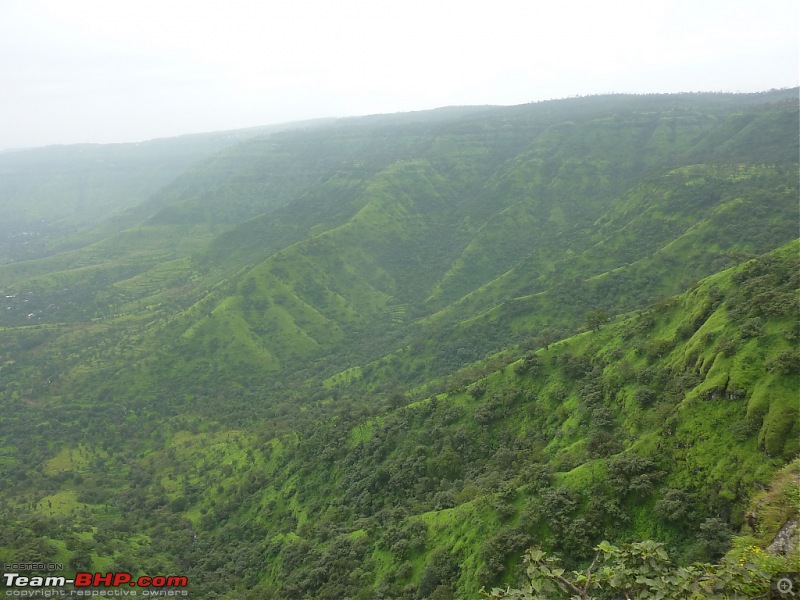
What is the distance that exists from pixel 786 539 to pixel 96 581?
69787 millimetres

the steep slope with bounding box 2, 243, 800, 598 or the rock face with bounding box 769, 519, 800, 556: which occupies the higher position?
the rock face with bounding box 769, 519, 800, 556

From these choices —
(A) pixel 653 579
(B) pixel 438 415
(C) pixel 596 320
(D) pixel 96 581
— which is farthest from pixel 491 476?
(D) pixel 96 581

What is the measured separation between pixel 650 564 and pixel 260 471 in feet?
295

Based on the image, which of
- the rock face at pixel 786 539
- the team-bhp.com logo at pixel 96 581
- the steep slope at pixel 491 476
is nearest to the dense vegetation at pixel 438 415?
the steep slope at pixel 491 476

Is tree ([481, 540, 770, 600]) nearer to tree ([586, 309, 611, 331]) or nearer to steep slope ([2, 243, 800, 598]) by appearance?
steep slope ([2, 243, 800, 598])

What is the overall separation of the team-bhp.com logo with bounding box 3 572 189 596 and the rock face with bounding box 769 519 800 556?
56.1m

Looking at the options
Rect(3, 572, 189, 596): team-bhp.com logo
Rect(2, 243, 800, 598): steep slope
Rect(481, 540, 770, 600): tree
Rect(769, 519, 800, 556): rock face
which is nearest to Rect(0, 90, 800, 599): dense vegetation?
→ Rect(2, 243, 800, 598): steep slope

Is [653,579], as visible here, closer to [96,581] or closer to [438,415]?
[438,415]

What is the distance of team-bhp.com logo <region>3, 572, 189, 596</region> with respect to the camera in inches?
1941

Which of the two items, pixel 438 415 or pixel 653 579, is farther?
pixel 438 415

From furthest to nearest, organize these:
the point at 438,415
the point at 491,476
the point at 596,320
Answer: the point at 438,415
the point at 596,320
the point at 491,476

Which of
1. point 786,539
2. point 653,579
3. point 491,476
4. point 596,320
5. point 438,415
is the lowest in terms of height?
point 438,415

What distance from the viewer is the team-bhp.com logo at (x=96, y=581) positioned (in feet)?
162

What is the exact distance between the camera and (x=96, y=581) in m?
54.7
